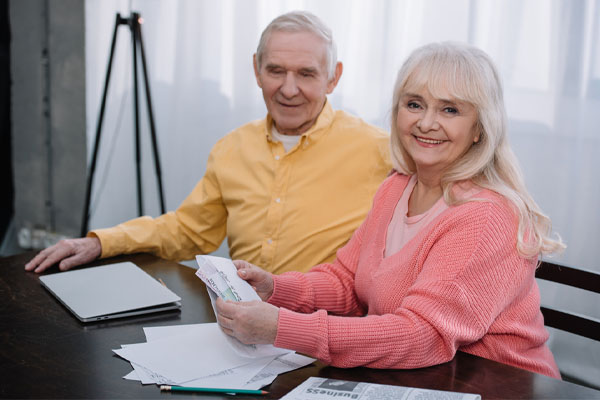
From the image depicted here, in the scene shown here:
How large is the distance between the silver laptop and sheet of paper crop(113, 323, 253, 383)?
0.18 metres

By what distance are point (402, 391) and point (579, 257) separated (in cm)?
135

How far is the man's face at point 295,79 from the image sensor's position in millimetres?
1927

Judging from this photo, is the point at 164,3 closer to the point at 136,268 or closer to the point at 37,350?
the point at 136,268

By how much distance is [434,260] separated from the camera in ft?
4.04

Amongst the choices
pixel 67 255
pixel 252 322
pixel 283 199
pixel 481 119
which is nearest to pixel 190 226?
pixel 283 199

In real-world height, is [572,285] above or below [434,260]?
below

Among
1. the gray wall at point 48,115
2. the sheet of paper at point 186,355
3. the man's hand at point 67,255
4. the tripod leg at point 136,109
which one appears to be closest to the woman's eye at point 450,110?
the sheet of paper at point 186,355

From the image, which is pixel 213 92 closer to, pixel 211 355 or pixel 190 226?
pixel 190 226

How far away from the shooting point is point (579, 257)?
2.12 meters

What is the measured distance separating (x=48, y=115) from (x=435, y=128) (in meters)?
3.30

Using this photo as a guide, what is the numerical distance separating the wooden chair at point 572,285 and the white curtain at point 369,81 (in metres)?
0.62

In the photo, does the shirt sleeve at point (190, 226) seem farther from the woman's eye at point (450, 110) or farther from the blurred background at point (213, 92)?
the woman's eye at point (450, 110)

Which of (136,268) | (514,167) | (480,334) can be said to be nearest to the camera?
(480,334)

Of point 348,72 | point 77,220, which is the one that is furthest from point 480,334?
point 77,220
